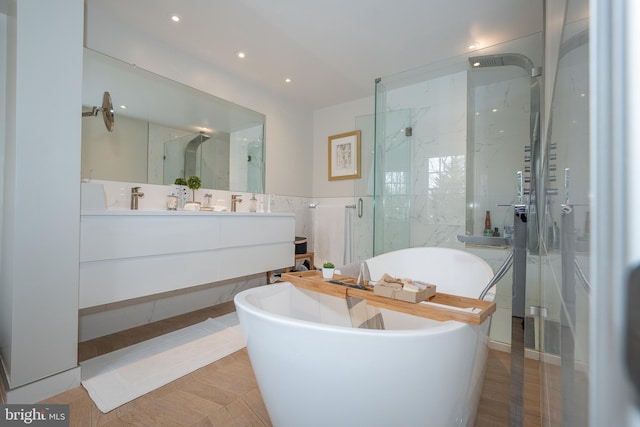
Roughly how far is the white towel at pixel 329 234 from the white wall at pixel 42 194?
7.83ft

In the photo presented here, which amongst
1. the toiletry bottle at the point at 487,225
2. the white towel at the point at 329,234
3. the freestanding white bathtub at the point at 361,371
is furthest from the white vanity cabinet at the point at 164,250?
the toiletry bottle at the point at 487,225

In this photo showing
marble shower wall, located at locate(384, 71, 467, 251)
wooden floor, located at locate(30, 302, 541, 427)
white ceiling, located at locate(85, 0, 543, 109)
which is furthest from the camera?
marble shower wall, located at locate(384, 71, 467, 251)

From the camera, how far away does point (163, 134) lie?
8.44 ft

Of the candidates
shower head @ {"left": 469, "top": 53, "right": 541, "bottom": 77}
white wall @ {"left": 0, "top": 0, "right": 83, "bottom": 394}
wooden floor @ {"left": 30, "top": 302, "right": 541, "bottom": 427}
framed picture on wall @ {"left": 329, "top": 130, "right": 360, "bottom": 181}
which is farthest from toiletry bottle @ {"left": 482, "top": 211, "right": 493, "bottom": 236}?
white wall @ {"left": 0, "top": 0, "right": 83, "bottom": 394}

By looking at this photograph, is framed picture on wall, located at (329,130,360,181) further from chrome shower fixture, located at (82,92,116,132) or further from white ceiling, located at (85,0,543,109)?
chrome shower fixture, located at (82,92,116,132)

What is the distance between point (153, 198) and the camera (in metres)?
2.44

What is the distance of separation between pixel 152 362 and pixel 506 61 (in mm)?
3138

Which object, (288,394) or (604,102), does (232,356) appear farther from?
(604,102)

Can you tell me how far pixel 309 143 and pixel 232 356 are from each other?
2968 millimetres

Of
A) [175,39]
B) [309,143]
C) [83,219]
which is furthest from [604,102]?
[309,143]

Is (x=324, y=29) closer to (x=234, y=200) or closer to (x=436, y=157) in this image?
(x=436, y=157)

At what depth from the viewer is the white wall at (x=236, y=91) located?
2146 millimetres

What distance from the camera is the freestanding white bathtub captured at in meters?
0.79

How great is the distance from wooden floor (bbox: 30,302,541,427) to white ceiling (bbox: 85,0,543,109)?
2.44 meters
